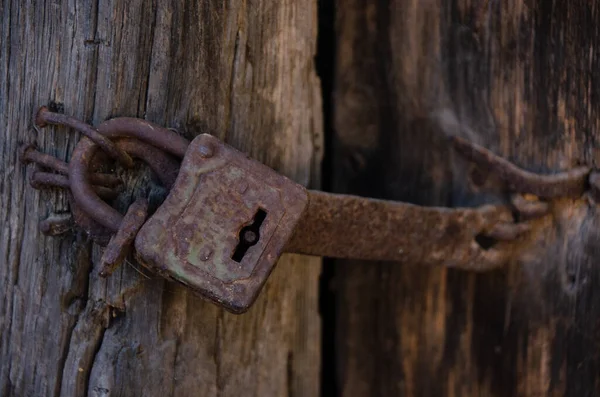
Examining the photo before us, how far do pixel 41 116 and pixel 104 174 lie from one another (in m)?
0.13

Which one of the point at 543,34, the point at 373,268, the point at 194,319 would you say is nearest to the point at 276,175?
the point at 194,319

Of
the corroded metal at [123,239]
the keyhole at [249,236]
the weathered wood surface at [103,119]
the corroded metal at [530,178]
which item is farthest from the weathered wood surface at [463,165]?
the corroded metal at [123,239]

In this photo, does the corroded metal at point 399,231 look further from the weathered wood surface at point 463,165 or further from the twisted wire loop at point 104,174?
the twisted wire loop at point 104,174

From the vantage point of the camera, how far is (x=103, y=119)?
85 centimetres

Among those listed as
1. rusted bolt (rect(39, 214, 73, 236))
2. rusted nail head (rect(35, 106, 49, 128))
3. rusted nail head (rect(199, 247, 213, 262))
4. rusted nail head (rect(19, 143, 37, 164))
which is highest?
rusted nail head (rect(35, 106, 49, 128))

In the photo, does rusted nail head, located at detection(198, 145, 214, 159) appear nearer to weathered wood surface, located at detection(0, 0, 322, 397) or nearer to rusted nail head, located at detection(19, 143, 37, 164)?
weathered wood surface, located at detection(0, 0, 322, 397)

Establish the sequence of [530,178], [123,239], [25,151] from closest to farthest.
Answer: [123,239] < [25,151] < [530,178]

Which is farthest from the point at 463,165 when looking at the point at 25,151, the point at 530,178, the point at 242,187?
the point at 25,151

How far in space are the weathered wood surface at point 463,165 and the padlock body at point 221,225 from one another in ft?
1.13

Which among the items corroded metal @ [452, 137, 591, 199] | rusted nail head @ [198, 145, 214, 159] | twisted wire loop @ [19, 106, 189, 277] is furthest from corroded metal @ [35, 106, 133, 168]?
corroded metal @ [452, 137, 591, 199]

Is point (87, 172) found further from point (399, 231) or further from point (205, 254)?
point (399, 231)

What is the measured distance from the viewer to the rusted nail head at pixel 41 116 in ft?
2.77

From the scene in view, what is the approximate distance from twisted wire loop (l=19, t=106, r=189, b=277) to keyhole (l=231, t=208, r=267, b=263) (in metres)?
0.12

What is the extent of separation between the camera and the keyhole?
798mm
